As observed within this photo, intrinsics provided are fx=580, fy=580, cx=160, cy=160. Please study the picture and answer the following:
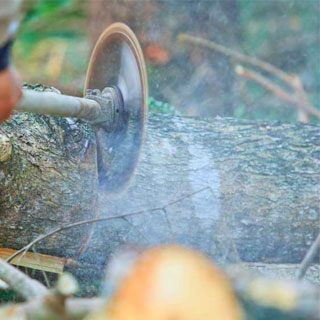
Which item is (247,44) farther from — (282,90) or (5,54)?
(5,54)

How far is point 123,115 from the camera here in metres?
2.32

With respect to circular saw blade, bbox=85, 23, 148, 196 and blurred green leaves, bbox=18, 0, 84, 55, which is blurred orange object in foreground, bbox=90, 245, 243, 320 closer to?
circular saw blade, bbox=85, 23, 148, 196

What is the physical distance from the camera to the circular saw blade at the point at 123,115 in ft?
7.36

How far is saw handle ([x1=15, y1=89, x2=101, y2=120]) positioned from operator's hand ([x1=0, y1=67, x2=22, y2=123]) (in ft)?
1.06

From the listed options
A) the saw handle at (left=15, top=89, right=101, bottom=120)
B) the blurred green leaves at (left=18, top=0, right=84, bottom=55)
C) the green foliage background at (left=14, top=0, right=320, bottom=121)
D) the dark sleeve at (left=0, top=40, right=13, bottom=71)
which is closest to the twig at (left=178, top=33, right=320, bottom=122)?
the green foliage background at (left=14, top=0, right=320, bottom=121)

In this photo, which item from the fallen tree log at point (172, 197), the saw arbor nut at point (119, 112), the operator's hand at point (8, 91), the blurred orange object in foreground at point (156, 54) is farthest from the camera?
the blurred orange object in foreground at point (156, 54)

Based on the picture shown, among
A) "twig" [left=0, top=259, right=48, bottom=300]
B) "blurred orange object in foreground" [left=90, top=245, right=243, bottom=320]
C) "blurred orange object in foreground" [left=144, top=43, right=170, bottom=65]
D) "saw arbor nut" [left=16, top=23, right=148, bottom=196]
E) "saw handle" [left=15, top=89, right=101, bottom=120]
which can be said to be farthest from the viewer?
"blurred orange object in foreground" [left=144, top=43, right=170, bottom=65]

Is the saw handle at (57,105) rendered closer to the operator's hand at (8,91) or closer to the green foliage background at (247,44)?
the operator's hand at (8,91)

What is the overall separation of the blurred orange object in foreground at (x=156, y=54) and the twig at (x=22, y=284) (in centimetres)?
289

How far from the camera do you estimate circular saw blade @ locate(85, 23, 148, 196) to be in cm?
224

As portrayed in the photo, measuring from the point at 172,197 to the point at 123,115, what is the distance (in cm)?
40

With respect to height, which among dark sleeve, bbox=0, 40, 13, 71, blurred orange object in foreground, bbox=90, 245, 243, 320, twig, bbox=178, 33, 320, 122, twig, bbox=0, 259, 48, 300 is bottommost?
blurred orange object in foreground, bbox=90, 245, 243, 320

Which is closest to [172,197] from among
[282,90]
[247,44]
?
[282,90]

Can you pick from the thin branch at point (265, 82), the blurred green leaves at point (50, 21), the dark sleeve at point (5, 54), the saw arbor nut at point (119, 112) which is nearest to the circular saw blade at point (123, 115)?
the saw arbor nut at point (119, 112)
